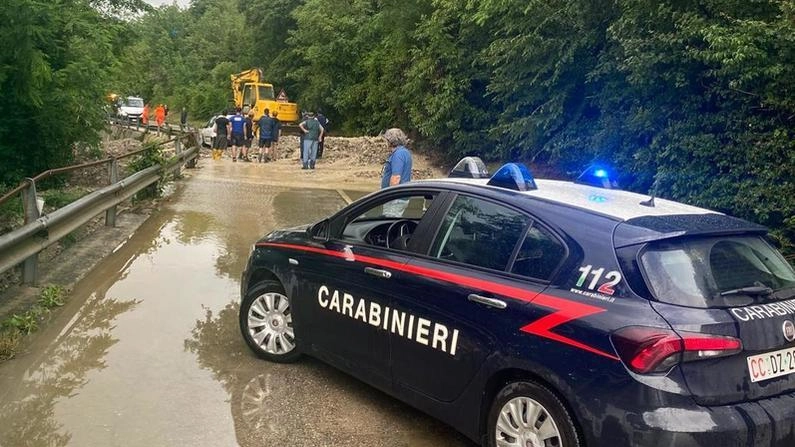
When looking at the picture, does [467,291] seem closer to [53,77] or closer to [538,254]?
[538,254]

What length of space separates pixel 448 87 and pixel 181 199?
1217 cm

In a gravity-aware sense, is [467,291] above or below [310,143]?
above

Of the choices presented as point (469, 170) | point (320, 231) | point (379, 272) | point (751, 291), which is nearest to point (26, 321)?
point (320, 231)

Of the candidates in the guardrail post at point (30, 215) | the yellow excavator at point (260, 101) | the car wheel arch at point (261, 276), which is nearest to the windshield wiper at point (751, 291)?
the car wheel arch at point (261, 276)

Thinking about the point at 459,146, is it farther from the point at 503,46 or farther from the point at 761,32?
the point at 761,32

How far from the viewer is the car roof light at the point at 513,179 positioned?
412 cm

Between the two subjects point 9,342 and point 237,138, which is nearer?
point 9,342

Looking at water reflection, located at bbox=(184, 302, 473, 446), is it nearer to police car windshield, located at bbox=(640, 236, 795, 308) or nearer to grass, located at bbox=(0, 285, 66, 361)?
grass, located at bbox=(0, 285, 66, 361)

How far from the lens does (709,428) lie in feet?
9.59

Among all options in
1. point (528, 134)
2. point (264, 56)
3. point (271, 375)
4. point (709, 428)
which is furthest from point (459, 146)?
point (264, 56)

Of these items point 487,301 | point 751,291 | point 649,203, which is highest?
point 649,203

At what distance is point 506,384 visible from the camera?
11.7 ft

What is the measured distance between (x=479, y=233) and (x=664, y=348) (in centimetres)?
134

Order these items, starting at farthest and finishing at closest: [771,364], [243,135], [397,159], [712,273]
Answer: [243,135] → [397,159] → [712,273] → [771,364]
